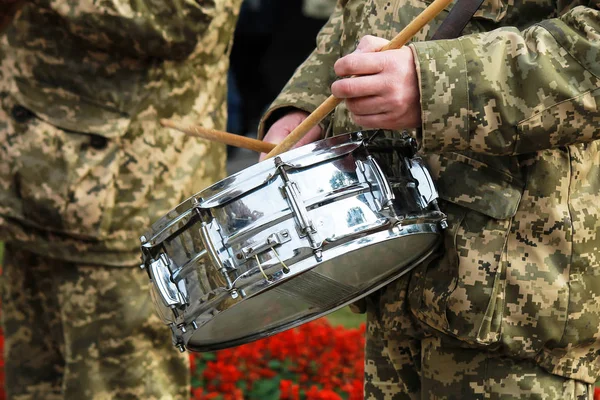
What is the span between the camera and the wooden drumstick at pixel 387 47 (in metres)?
1.61

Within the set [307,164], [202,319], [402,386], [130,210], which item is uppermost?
[130,210]

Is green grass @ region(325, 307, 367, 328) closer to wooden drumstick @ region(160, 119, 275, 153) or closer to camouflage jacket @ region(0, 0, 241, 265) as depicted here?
camouflage jacket @ region(0, 0, 241, 265)

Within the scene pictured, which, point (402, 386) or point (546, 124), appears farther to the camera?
point (402, 386)

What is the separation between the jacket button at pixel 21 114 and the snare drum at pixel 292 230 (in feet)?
3.62

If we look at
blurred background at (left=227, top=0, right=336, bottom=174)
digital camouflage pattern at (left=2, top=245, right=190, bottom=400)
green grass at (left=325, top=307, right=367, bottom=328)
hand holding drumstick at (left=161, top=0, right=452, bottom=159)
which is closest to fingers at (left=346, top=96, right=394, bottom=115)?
hand holding drumstick at (left=161, top=0, right=452, bottom=159)

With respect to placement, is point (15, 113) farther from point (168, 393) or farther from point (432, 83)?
point (432, 83)

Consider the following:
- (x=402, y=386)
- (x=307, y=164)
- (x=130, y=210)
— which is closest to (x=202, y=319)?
(x=307, y=164)

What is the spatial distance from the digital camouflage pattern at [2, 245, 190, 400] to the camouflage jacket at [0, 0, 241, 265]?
0.31 ft

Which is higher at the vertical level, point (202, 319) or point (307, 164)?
point (307, 164)

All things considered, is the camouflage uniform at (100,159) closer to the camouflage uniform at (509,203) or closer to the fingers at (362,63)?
the camouflage uniform at (509,203)

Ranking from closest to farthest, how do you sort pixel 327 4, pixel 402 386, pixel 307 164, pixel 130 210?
pixel 307 164
pixel 402 386
pixel 130 210
pixel 327 4

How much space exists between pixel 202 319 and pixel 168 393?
1.33m

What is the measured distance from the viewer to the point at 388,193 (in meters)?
1.67

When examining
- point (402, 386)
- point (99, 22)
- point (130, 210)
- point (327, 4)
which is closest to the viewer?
point (402, 386)
